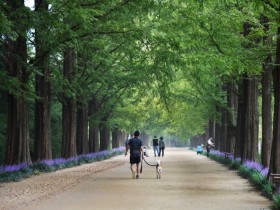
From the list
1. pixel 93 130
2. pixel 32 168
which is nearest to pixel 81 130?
pixel 93 130

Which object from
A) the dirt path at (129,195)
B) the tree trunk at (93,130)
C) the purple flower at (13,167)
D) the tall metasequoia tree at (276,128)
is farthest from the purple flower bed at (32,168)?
the tree trunk at (93,130)

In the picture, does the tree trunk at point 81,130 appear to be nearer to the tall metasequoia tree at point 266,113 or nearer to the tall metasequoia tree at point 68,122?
the tall metasequoia tree at point 68,122

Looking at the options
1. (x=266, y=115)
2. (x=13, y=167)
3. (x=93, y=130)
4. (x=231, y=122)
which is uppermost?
(x=266, y=115)

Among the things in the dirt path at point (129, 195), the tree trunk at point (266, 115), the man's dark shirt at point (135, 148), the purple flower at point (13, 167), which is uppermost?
the tree trunk at point (266, 115)

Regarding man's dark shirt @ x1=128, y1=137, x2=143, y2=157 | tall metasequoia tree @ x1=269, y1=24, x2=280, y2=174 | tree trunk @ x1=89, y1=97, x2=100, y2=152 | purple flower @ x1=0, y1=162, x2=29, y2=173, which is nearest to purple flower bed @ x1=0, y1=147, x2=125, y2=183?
purple flower @ x1=0, y1=162, x2=29, y2=173

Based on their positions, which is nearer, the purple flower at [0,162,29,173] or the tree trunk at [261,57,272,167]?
the purple flower at [0,162,29,173]

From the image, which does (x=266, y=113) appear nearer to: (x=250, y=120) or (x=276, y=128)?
(x=250, y=120)

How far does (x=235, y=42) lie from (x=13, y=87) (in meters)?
7.62

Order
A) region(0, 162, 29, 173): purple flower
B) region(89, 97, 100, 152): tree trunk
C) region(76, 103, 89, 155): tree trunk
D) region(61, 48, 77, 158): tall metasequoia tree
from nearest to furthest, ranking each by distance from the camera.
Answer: region(0, 162, 29, 173): purple flower
region(61, 48, 77, 158): tall metasequoia tree
region(76, 103, 89, 155): tree trunk
region(89, 97, 100, 152): tree trunk

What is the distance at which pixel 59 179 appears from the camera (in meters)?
19.0

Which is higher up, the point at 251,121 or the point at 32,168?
the point at 251,121

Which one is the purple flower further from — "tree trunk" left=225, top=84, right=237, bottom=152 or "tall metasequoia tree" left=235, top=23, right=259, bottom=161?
"tree trunk" left=225, top=84, right=237, bottom=152

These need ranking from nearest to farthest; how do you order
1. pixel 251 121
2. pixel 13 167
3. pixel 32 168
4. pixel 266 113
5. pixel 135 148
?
1. pixel 266 113
2. pixel 13 167
3. pixel 135 148
4. pixel 32 168
5. pixel 251 121

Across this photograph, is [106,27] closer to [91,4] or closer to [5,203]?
[91,4]
